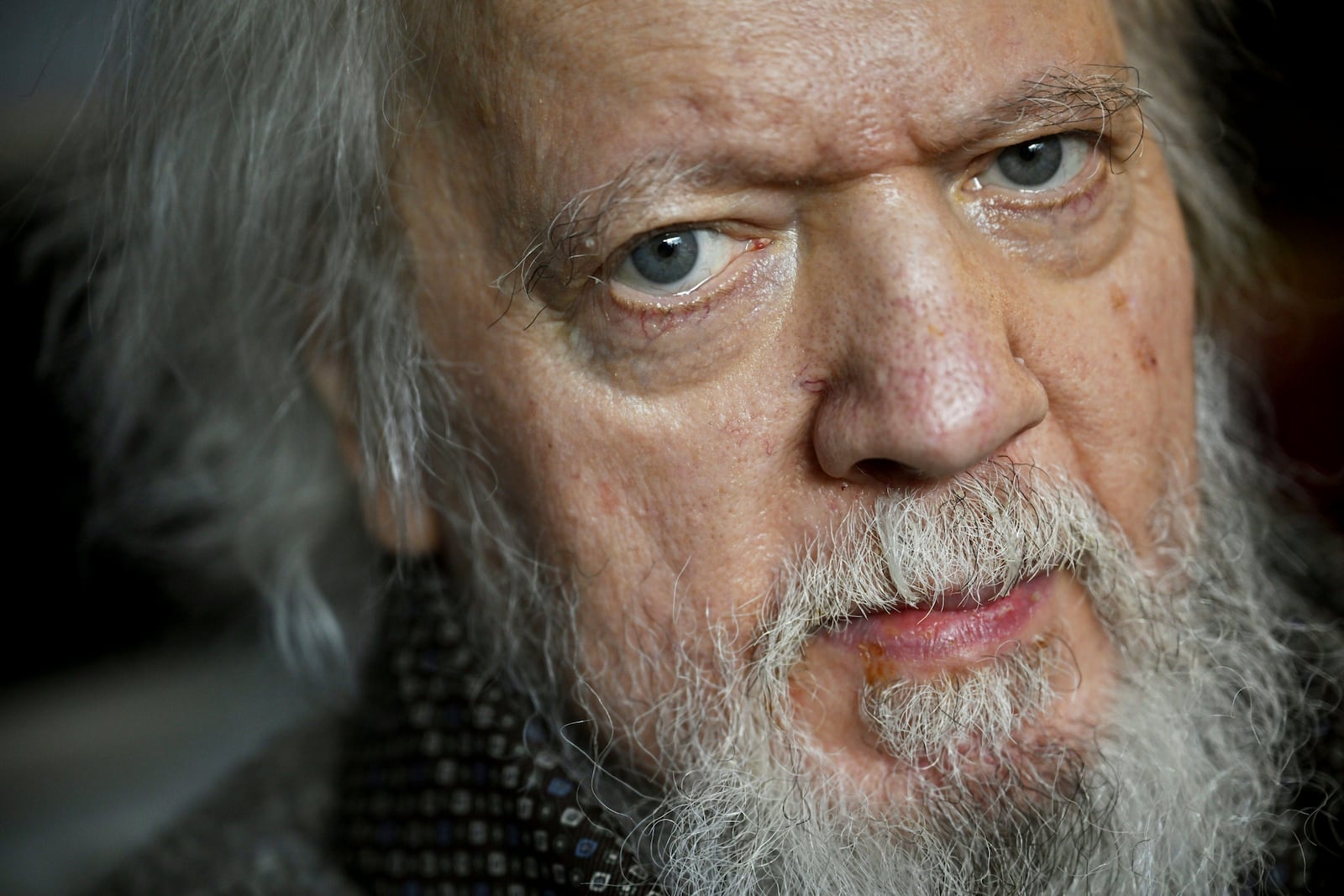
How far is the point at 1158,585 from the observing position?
120 centimetres

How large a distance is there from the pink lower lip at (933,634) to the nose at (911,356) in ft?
0.46

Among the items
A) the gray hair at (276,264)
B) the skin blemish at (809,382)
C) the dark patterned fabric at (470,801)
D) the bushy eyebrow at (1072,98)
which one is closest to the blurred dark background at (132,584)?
the gray hair at (276,264)

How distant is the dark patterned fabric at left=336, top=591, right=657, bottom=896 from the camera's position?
1191 millimetres

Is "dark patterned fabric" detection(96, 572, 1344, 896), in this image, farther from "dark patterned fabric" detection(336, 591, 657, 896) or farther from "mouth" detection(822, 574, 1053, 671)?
"mouth" detection(822, 574, 1053, 671)

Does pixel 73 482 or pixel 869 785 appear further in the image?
pixel 73 482

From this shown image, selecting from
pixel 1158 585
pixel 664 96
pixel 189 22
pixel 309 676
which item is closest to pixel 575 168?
pixel 664 96

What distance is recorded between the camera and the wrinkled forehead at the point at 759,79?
980mm

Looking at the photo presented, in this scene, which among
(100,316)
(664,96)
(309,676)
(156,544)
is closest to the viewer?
(664,96)

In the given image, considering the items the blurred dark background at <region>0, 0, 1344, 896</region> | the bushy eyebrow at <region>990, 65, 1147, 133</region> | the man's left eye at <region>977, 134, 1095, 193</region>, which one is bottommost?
the blurred dark background at <region>0, 0, 1344, 896</region>

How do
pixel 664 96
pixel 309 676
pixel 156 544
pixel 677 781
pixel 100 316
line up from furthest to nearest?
pixel 156 544 < pixel 309 676 < pixel 100 316 < pixel 677 781 < pixel 664 96

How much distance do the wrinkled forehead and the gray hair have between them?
20cm

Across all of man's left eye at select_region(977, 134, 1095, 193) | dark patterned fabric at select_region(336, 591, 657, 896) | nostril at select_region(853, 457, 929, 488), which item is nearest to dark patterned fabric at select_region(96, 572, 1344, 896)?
dark patterned fabric at select_region(336, 591, 657, 896)

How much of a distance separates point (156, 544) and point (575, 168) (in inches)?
55.1

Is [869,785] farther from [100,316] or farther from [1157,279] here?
[100,316]
